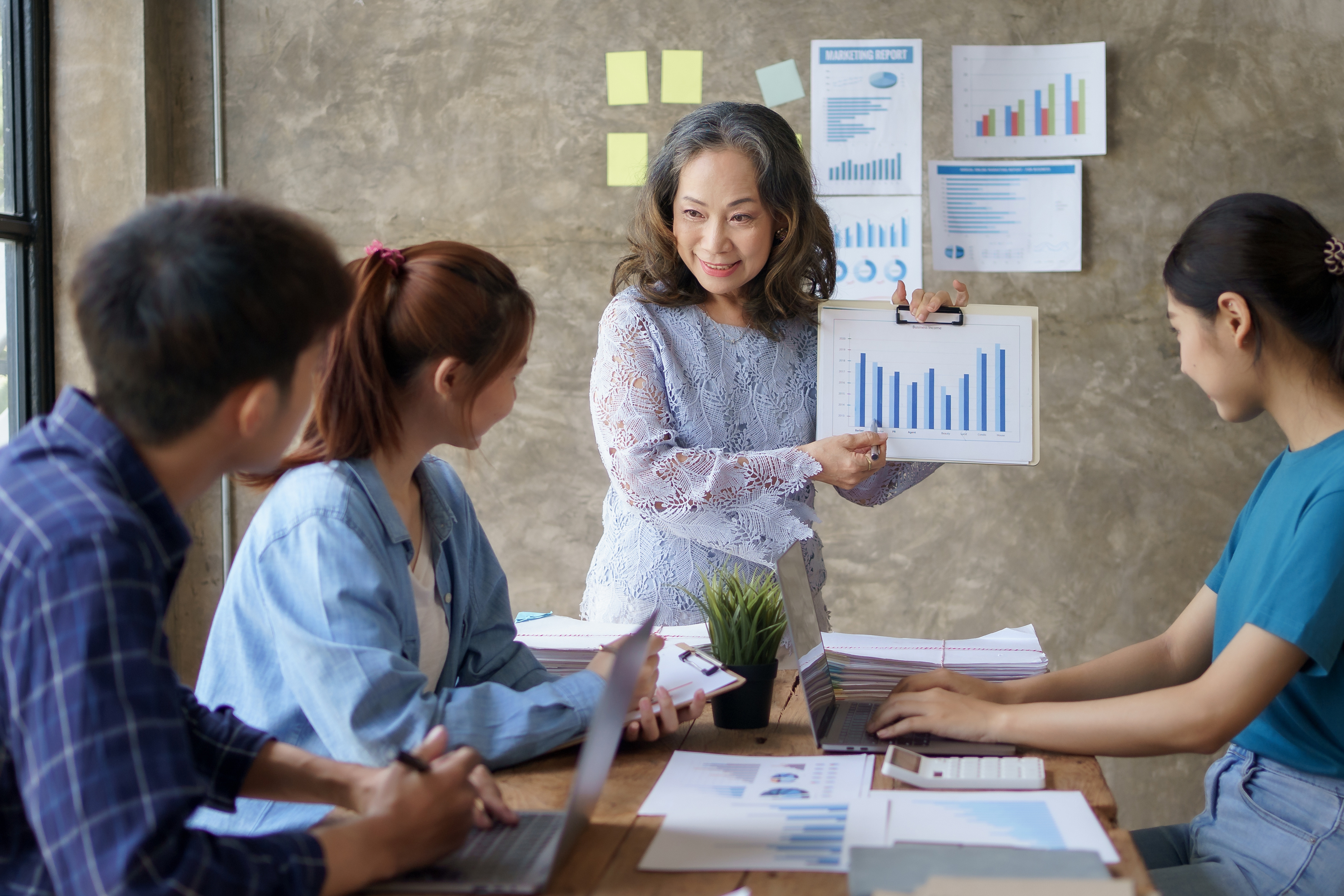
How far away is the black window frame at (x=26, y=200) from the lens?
285 cm

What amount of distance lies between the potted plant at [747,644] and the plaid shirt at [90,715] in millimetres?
681

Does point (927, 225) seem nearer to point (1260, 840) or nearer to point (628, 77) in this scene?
point (628, 77)

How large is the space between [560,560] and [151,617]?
242 cm

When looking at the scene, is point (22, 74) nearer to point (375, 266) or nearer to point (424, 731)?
point (375, 266)

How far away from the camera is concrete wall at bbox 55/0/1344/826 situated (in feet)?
9.62

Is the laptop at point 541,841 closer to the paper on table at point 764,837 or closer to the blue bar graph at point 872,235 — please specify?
the paper on table at point 764,837

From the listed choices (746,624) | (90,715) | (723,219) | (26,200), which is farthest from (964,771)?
(26,200)

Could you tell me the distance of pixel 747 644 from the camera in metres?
1.41

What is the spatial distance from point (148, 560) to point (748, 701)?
2.62 feet

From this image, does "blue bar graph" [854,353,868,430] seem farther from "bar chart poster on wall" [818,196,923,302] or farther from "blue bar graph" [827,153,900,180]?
"blue bar graph" [827,153,900,180]

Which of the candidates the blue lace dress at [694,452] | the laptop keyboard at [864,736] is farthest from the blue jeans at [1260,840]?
the blue lace dress at [694,452]

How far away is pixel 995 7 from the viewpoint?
297 cm

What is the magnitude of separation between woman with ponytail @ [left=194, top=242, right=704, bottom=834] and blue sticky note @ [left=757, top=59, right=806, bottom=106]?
75.3 inches

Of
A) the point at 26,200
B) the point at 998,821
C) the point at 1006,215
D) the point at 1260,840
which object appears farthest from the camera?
the point at 1006,215
